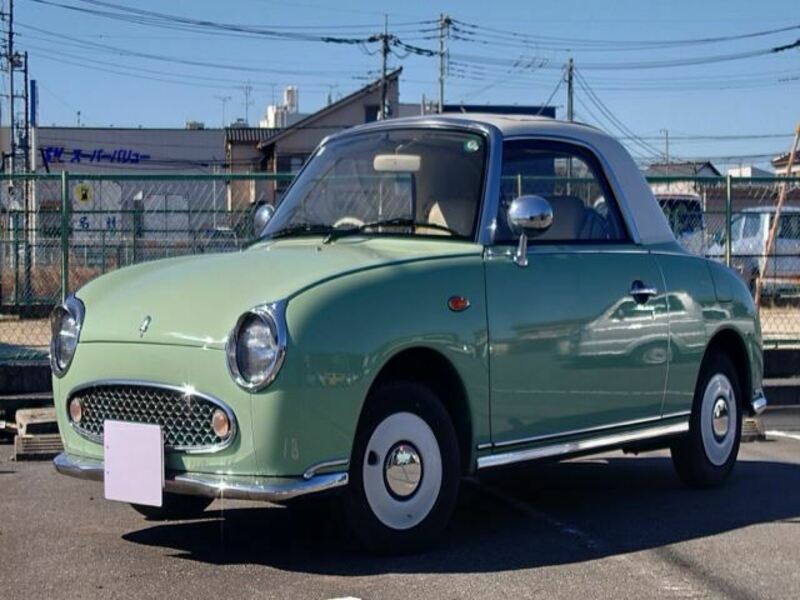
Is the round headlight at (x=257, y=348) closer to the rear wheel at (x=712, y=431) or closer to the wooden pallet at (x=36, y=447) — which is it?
the rear wheel at (x=712, y=431)

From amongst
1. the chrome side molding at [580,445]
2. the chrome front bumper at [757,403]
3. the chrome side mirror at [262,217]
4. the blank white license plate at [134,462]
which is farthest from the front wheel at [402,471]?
the chrome front bumper at [757,403]

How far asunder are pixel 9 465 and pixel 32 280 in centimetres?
462

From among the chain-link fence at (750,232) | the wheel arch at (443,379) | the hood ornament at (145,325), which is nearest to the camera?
the hood ornament at (145,325)

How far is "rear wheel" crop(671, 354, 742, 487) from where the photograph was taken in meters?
6.96

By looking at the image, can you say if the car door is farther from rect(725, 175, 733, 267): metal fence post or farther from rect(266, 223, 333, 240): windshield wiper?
rect(725, 175, 733, 267): metal fence post

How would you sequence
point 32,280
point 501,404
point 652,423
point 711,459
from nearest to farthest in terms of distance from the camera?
point 501,404
point 652,423
point 711,459
point 32,280

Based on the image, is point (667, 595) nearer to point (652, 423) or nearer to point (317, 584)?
point (317, 584)

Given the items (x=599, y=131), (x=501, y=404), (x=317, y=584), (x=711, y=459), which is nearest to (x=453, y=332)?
(x=501, y=404)

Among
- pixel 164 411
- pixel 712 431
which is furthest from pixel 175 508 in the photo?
pixel 712 431

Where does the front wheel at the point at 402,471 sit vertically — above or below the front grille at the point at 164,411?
below

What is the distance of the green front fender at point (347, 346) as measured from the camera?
470cm

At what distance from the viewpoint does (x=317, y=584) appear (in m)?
4.87

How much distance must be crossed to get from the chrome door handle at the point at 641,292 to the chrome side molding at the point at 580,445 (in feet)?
2.19

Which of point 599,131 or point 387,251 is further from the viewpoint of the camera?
point 599,131
